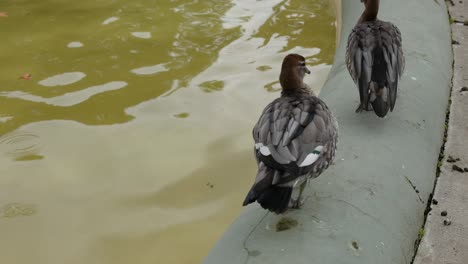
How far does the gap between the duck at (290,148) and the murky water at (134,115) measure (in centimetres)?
151

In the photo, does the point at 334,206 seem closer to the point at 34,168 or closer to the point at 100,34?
the point at 34,168

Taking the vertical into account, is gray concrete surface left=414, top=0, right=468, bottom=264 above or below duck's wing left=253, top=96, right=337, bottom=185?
below

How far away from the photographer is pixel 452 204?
3.67 meters

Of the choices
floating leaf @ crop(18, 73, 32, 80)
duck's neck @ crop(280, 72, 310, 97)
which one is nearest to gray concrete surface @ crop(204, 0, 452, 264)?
duck's neck @ crop(280, 72, 310, 97)

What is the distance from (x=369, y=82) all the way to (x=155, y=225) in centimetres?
187

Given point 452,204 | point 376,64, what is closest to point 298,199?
point 452,204

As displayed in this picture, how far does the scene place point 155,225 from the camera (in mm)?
4770

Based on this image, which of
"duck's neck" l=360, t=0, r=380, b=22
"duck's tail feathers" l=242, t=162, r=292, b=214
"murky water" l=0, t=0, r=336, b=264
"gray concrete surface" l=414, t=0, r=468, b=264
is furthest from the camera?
"murky water" l=0, t=0, r=336, b=264

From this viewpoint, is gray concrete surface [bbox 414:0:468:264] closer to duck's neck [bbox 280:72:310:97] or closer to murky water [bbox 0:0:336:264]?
duck's neck [bbox 280:72:310:97]

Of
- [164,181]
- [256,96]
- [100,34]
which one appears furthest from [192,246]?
[100,34]

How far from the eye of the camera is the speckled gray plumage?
4051 millimetres

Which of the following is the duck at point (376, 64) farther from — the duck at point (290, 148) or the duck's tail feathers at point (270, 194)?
the duck's tail feathers at point (270, 194)

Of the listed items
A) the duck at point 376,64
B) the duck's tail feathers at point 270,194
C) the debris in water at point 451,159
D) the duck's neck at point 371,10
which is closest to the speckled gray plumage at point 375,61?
the duck at point 376,64

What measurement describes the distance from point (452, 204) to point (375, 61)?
3.35ft
